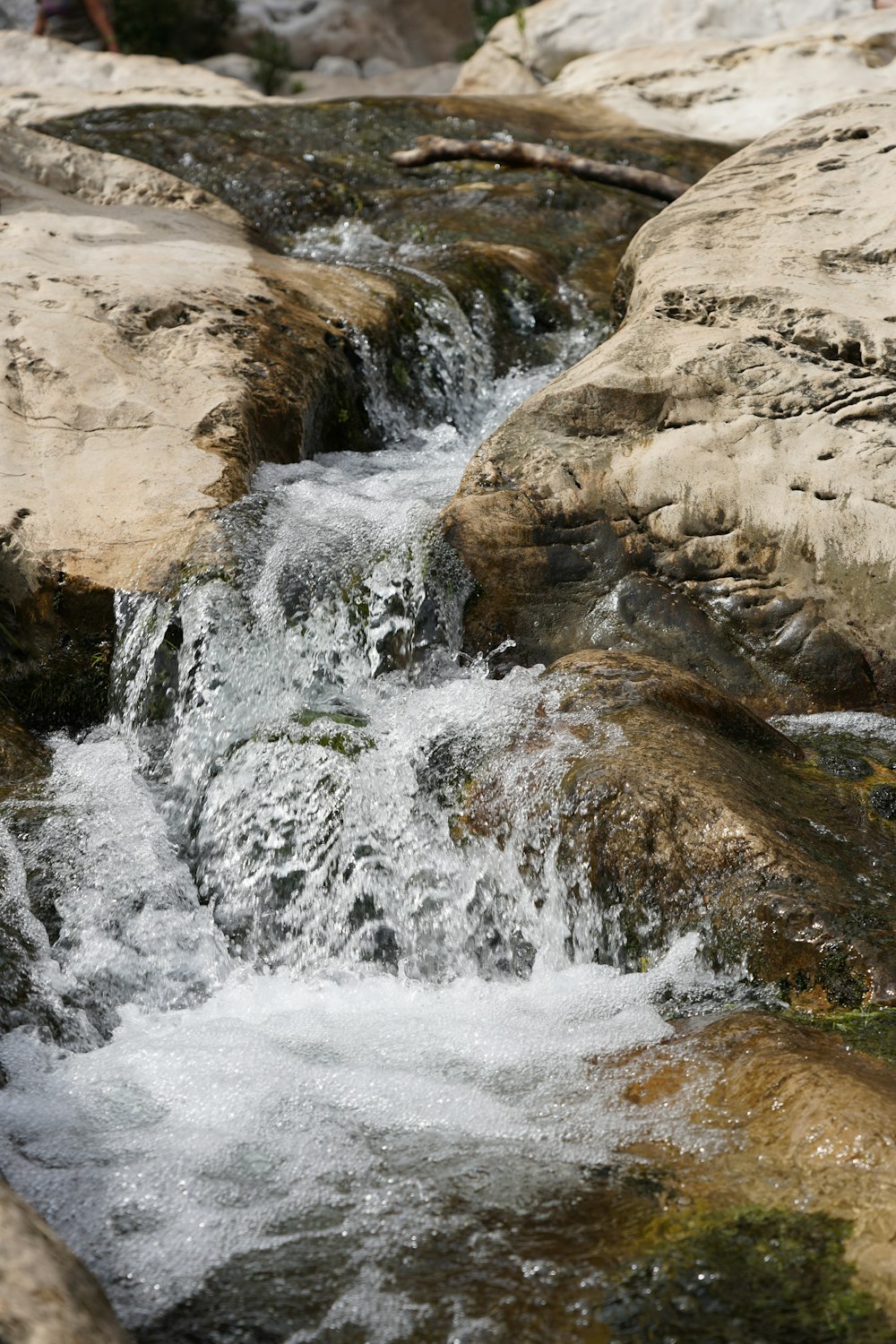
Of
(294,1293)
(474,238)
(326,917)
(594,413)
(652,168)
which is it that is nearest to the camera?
(294,1293)

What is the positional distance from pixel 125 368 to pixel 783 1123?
4.25 m

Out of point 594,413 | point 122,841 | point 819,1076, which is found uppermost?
point 594,413

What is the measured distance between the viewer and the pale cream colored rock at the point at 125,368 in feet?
15.0

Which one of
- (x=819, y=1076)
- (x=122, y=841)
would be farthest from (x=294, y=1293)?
(x=122, y=841)

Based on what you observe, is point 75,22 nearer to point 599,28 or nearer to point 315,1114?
point 599,28

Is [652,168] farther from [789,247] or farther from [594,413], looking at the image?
[594,413]

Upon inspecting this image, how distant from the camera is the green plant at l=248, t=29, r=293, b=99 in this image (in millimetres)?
15383

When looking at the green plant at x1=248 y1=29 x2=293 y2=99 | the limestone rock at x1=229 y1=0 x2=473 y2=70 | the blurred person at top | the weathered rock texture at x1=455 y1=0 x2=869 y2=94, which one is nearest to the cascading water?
the weathered rock texture at x1=455 y1=0 x2=869 y2=94

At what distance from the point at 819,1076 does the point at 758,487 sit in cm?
264

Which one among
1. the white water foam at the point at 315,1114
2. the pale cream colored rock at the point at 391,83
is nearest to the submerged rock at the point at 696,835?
the white water foam at the point at 315,1114

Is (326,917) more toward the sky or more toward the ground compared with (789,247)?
more toward the ground

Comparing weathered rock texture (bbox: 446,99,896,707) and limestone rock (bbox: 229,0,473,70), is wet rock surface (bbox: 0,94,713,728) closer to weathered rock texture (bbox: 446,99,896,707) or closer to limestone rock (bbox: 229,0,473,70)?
weathered rock texture (bbox: 446,99,896,707)

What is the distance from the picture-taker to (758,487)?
14.9 ft

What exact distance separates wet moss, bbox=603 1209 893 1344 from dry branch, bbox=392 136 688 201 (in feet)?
26.7
